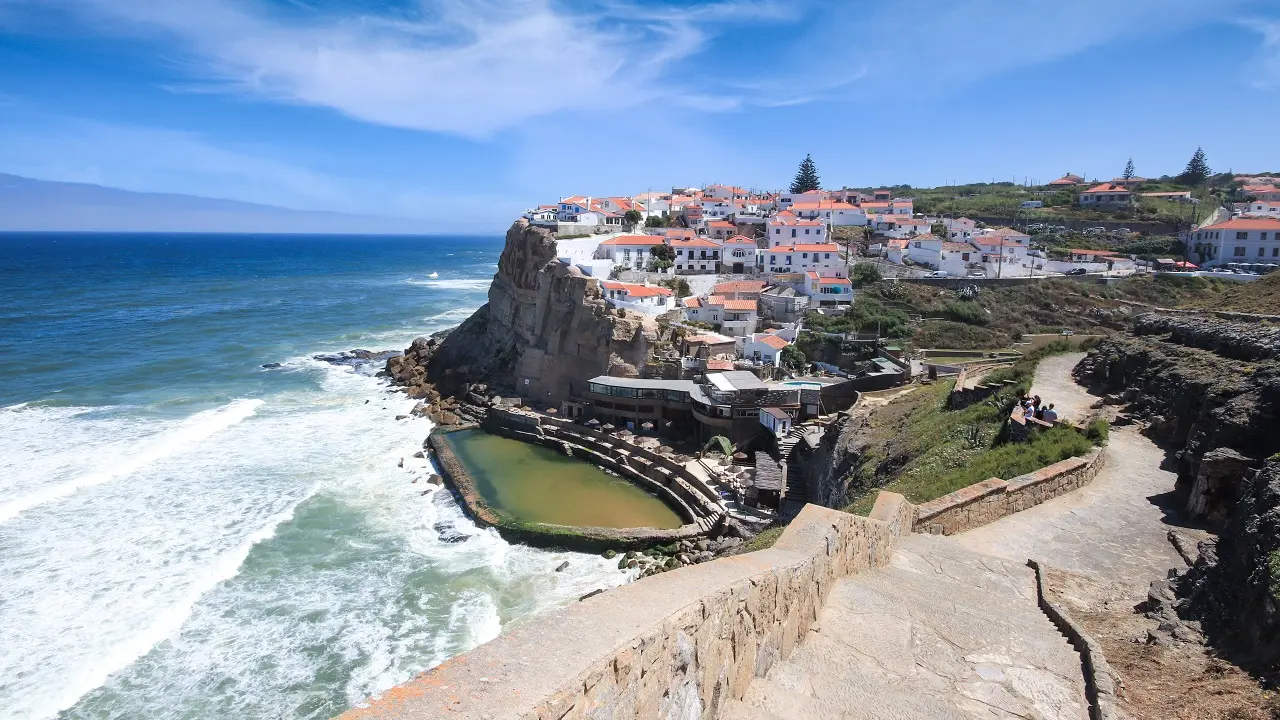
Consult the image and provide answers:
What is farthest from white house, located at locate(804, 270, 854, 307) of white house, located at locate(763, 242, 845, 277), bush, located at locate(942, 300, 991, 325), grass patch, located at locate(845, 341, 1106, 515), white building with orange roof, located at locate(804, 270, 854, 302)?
grass patch, located at locate(845, 341, 1106, 515)

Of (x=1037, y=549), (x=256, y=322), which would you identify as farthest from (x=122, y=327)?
(x=1037, y=549)

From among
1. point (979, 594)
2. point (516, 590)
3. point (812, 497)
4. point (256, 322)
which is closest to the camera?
point (979, 594)

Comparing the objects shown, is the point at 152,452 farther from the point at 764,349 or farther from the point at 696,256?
the point at 696,256

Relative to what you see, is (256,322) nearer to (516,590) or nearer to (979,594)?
(516,590)

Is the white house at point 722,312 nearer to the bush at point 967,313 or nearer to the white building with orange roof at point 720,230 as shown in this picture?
the bush at point 967,313

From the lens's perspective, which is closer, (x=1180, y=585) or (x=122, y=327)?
(x=1180, y=585)

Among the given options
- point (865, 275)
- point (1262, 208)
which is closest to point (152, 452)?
point (865, 275)
